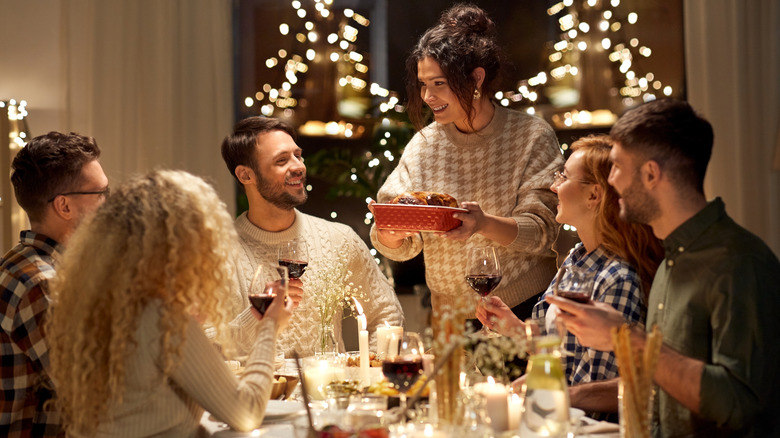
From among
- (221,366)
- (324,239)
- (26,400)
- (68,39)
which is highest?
(68,39)

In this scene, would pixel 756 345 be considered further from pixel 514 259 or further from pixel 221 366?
pixel 514 259

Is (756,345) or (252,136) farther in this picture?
(252,136)

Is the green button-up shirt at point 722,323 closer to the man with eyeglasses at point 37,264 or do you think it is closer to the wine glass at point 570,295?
the wine glass at point 570,295

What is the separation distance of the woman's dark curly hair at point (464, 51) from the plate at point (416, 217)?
0.59 metres

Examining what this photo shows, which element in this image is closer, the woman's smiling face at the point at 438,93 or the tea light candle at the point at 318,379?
the tea light candle at the point at 318,379

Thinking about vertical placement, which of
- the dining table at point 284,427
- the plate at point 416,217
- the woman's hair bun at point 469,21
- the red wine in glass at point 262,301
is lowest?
the dining table at point 284,427

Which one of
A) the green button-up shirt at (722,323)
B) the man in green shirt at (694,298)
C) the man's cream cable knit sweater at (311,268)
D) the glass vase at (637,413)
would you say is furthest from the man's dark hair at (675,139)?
the man's cream cable knit sweater at (311,268)

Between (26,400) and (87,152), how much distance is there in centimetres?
87

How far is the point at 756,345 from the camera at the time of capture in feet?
5.65

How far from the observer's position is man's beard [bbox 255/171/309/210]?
11.5 ft

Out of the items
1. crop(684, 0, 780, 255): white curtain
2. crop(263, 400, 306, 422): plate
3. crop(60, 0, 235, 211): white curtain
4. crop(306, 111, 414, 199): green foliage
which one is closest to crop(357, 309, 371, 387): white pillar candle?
crop(263, 400, 306, 422): plate

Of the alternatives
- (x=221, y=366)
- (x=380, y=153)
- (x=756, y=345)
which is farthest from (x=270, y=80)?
(x=756, y=345)

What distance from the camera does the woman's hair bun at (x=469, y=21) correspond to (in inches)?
130

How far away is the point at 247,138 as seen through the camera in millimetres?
3650
